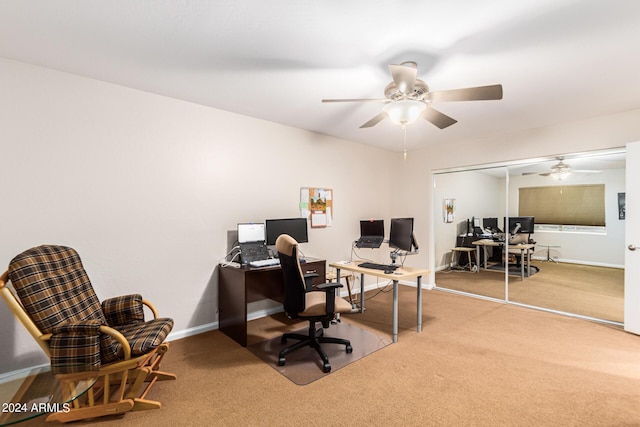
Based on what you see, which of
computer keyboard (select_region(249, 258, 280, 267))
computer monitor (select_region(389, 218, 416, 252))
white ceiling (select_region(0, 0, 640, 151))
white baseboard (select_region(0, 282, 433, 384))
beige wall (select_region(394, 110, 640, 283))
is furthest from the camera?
beige wall (select_region(394, 110, 640, 283))

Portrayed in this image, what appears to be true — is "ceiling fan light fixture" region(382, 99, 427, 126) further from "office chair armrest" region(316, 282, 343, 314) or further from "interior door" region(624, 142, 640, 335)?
"interior door" region(624, 142, 640, 335)

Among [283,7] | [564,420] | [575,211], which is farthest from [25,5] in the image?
[575,211]

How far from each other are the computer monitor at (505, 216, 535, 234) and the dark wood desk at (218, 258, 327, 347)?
10.2ft

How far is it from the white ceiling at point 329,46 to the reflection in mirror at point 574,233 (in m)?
0.98

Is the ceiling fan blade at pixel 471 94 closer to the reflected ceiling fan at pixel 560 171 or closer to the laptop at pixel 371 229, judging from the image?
the laptop at pixel 371 229

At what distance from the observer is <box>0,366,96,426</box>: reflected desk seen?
4.97ft

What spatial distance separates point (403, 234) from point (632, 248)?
2.43m

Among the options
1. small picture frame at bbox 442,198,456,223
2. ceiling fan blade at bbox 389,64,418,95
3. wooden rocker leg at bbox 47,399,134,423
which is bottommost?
wooden rocker leg at bbox 47,399,134,423

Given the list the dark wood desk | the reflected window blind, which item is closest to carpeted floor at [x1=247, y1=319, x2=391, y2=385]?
the dark wood desk

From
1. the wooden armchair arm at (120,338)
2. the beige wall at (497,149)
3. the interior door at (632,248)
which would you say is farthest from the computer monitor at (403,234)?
the wooden armchair arm at (120,338)

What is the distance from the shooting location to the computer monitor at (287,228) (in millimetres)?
3568

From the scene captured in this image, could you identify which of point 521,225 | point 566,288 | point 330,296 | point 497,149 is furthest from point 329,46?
point 566,288

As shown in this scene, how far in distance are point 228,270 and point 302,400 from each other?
1.56 meters

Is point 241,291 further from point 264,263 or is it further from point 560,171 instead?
point 560,171
